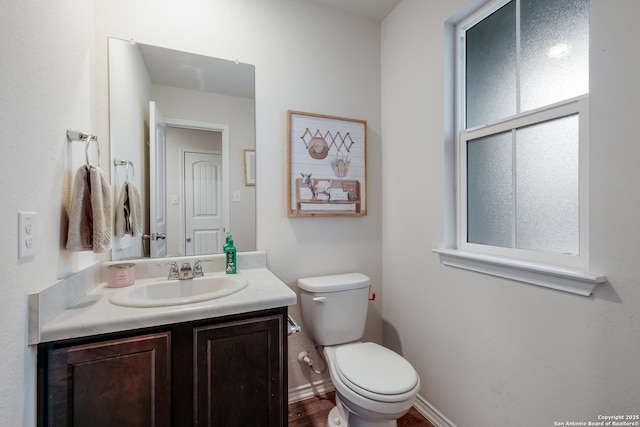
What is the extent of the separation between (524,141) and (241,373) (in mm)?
1509

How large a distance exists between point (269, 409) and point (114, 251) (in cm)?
103

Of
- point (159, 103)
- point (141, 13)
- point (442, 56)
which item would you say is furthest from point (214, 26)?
point (442, 56)


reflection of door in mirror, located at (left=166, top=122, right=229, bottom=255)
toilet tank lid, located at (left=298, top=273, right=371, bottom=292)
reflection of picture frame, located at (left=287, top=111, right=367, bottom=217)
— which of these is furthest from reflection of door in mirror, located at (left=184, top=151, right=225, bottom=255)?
toilet tank lid, located at (left=298, top=273, right=371, bottom=292)

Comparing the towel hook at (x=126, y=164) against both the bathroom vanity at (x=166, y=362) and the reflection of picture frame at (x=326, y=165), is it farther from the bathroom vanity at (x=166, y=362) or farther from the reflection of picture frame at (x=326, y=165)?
the reflection of picture frame at (x=326, y=165)

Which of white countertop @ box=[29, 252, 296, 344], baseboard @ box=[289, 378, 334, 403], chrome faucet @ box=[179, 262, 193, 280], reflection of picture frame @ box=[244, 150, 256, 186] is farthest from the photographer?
baseboard @ box=[289, 378, 334, 403]

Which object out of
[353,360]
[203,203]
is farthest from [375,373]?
[203,203]

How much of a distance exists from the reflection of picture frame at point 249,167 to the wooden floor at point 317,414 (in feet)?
4.43

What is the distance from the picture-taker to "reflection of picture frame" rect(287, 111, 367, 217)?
169 centimetres

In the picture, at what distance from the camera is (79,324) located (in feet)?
2.80

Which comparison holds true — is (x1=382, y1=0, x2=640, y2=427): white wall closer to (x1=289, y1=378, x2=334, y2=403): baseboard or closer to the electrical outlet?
(x1=289, y1=378, x2=334, y2=403): baseboard

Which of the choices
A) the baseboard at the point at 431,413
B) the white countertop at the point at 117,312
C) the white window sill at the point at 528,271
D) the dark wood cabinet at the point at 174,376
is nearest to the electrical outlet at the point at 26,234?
the white countertop at the point at 117,312

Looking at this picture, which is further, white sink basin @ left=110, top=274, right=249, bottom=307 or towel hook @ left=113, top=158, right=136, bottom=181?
towel hook @ left=113, top=158, right=136, bottom=181

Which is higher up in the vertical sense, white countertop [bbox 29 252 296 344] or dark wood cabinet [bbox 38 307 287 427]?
white countertop [bbox 29 252 296 344]

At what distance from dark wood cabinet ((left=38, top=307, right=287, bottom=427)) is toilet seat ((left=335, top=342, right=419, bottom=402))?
31 centimetres
